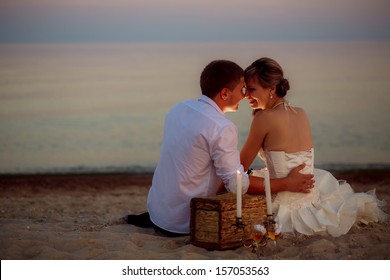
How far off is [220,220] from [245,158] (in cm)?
82

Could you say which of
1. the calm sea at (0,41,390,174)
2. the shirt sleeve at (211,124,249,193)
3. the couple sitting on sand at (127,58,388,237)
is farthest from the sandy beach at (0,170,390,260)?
the calm sea at (0,41,390,174)

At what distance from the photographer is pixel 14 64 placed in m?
20.0

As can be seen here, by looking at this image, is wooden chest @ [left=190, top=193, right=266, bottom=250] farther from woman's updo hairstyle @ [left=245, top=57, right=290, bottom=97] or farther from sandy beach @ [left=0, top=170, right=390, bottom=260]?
woman's updo hairstyle @ [left=245, top=57, right=290, bottom=97]

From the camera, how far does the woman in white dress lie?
5031mm

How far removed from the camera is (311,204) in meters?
5.14

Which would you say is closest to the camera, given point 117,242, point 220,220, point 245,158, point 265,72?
point 220,220

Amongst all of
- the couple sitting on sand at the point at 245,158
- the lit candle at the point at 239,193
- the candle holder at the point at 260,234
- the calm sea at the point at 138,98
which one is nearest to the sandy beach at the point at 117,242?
the candle holder at the point at 260,234

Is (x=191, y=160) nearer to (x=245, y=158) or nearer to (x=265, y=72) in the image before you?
(x=245, y=158)

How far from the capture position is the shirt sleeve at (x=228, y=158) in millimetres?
4625

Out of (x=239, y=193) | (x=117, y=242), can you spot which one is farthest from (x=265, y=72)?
(x=117, y=242)

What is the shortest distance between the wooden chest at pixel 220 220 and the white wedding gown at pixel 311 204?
408 mm

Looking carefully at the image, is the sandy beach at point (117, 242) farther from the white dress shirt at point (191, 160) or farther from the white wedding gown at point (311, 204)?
the white dress shirt at point (191, 160)
